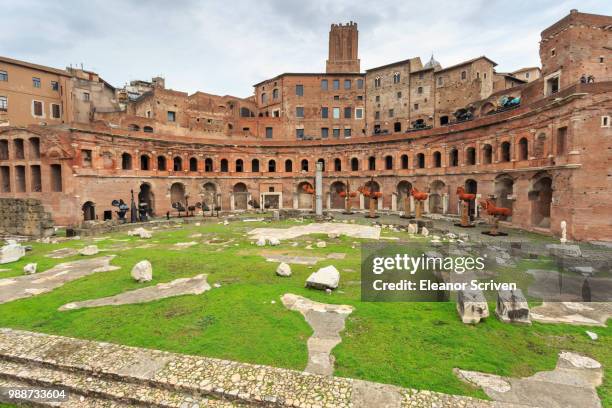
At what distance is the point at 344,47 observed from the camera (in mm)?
45656

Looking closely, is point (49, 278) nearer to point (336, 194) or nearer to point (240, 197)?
point (240, 197)

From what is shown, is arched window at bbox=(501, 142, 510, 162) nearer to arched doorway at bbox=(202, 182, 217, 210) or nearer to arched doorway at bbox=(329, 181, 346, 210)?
arched doorway at bbox=(329, 181, 346, 210)

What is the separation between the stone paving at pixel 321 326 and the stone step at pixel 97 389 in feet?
4.85

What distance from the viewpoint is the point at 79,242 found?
16891 mm

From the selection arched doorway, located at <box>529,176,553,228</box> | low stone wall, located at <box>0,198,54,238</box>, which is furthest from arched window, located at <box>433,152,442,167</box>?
low stone wall, located at <box>0,198,54,238</box>

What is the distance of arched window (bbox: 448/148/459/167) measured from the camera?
2827cm

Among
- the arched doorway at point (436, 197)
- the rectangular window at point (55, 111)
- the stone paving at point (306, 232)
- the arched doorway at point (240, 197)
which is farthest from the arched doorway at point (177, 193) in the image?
the arched doorway at point (436, 197)

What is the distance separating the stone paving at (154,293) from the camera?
25.9ft

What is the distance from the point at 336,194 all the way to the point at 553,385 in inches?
1306

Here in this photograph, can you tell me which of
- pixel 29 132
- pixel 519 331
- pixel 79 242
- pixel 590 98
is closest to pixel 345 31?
pixel 590 98

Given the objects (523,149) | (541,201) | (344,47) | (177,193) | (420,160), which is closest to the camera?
(541,201)

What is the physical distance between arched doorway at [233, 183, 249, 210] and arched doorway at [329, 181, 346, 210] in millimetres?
10387

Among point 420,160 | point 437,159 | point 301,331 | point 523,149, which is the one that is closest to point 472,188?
point 437,159

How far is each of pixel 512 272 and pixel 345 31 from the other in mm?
44895
